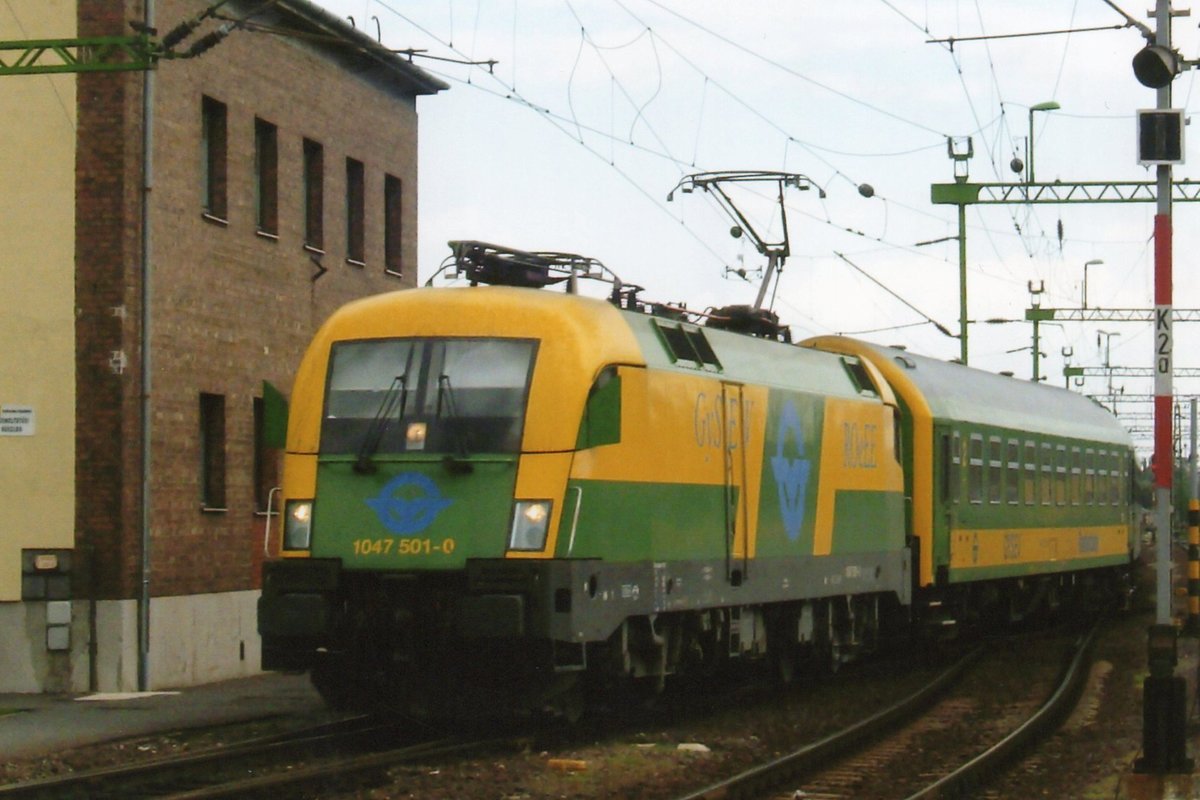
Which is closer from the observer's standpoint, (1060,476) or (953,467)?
(953,467)

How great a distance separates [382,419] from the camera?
51.1ft

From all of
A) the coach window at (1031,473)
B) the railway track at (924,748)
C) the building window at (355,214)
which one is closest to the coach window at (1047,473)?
the coach window at (1031,473)

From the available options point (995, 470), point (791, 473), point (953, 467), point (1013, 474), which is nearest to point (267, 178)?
point (953, 467)

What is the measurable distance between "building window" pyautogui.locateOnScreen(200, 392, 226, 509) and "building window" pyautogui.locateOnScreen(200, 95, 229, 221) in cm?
209

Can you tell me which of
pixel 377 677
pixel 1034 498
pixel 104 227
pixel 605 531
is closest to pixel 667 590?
pixel 605 531

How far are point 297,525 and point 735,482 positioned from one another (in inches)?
161

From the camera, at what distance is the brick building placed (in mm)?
21375

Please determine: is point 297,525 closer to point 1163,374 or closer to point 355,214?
point 1163,374

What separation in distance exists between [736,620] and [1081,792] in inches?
211

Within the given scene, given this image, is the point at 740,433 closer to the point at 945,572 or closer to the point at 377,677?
the point at 377,677

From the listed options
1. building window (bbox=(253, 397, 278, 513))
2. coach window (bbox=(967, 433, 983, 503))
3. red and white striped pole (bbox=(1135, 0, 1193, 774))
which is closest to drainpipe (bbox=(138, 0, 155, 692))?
building window (bbox=(253, 397, 278, 513))

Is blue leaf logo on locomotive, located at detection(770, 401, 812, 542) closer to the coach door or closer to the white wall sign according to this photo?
the coach door

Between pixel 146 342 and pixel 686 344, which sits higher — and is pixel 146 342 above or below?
above

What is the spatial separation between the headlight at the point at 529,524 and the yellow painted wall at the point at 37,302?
26.2ft
